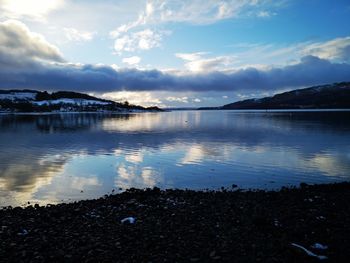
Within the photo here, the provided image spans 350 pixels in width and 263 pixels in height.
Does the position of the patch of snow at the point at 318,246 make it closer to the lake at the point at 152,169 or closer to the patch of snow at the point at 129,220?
the patch of snow at the point at 129,220

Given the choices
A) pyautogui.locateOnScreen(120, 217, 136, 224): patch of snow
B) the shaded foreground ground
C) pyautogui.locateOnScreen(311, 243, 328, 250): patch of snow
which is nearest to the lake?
the shaded foreground ground

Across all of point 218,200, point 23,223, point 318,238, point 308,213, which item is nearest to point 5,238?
point 23,223

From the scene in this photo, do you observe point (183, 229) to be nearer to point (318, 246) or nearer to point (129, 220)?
point (129, 220)

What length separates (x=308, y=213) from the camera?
15.1 m

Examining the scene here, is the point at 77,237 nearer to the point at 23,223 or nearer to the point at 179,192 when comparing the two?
the point at 23,223

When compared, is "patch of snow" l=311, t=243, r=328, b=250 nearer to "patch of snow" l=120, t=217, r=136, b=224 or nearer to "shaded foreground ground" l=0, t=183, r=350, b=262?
"shaded foreground ground" l=0, t=183, r=350, b=262

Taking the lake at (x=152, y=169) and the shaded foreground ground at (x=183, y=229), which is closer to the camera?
the shaded foreground ground at (x=183, y=229)

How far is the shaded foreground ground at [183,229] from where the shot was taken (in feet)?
34.7

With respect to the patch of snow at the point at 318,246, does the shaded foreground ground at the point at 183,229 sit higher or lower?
lower

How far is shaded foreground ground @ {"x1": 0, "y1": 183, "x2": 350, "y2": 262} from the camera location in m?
10.6

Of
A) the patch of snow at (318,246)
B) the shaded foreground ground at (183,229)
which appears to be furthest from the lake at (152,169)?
the patch of snow at (318,246)

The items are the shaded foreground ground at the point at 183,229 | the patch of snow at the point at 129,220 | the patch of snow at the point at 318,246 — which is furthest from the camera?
the patch of snow at the point at 129,220

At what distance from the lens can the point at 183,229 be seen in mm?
12875

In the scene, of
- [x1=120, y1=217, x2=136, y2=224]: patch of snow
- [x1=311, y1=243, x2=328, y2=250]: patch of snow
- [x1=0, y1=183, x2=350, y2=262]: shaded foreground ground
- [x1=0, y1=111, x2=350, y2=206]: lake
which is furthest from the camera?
[x1=0, y1=111, x2=350, y2=206]: lake
